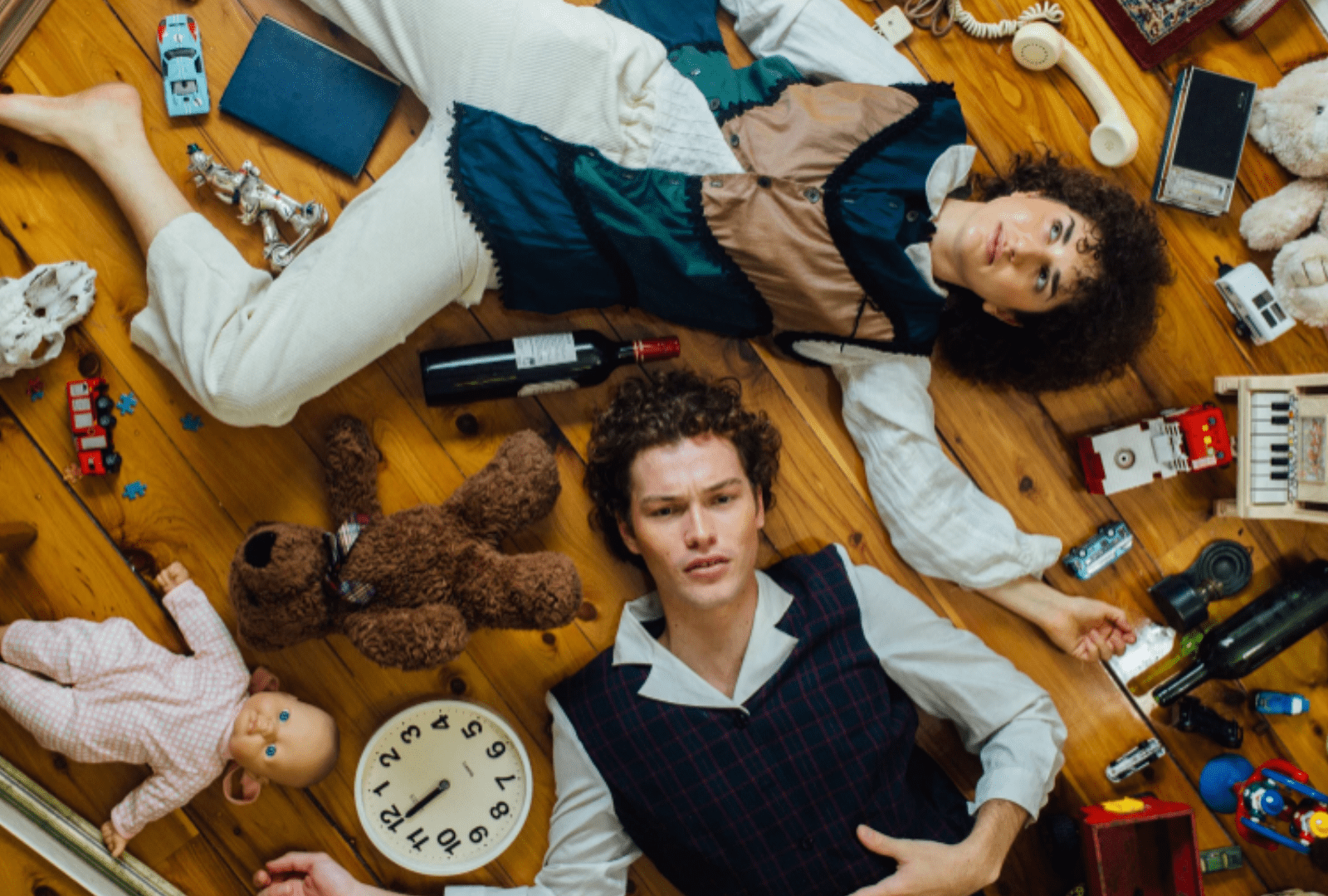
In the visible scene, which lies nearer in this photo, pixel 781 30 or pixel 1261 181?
pixel 781 30

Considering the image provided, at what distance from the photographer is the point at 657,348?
1.49 m

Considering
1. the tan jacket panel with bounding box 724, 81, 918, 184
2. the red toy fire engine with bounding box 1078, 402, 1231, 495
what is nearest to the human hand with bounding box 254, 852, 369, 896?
the tan jacket panel with bounding box 724, 81, 918, 184

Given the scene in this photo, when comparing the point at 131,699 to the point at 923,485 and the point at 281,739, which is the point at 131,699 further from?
the point at 923,485

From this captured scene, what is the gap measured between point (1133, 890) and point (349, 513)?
1622 millimetres

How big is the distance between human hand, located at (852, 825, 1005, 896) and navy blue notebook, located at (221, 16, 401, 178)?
60.9 inches

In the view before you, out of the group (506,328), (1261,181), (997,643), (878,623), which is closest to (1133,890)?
(997,643)

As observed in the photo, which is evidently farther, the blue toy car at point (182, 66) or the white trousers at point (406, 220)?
the blue toy car at point (182, 66)

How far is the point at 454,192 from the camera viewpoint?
1414 millimetres

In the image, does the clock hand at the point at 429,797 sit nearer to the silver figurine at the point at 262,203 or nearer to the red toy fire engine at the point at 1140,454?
the silver figurine at the point at 262,203

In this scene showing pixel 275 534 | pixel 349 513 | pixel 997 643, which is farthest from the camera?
pixel 997 643

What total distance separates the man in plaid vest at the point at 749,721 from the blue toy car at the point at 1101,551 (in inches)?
10.8

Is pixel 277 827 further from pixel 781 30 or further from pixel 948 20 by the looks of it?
pixel 948 20

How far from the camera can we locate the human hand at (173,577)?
1.58 metres

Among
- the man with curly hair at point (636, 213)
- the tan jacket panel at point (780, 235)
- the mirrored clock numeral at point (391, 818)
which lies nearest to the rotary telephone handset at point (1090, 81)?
the man with curly hair at point (636, 213)
